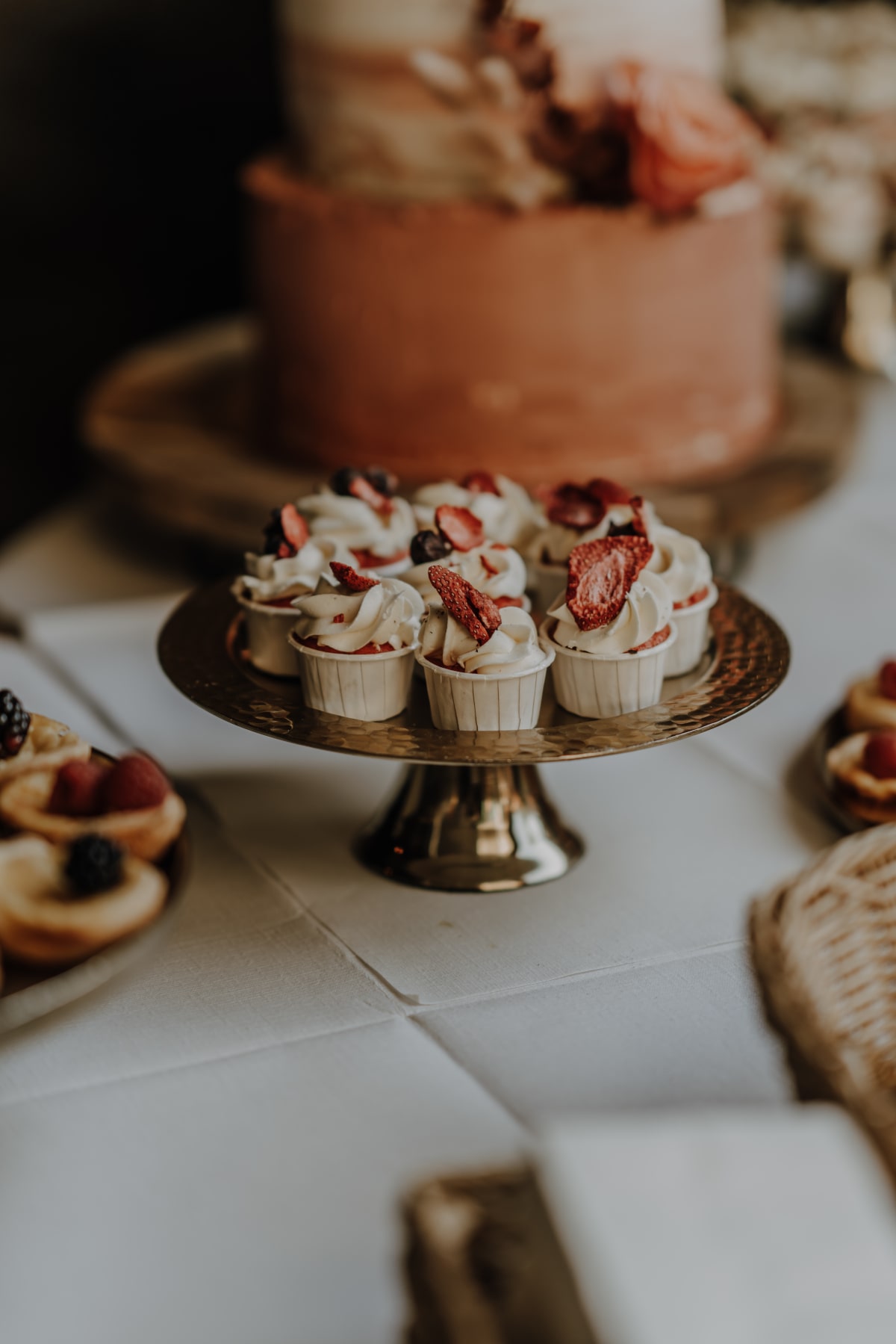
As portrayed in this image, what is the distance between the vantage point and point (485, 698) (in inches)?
47.9

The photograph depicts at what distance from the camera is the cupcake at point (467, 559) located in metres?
1.33

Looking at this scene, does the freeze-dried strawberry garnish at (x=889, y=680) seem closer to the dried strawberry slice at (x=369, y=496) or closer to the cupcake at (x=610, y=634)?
the cupcake at (x=610, y=634)

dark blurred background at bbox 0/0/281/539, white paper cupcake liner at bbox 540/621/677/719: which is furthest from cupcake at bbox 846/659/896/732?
dark blurred background at bbox 0/0/281/539

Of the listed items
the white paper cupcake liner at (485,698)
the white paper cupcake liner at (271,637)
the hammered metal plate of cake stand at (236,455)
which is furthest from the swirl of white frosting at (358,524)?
the hammered metal plate of cake stand at (236,455)

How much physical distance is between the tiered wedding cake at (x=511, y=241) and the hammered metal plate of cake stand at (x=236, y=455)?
0.09 m

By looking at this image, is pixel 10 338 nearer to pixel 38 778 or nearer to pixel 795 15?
pixel 795 15

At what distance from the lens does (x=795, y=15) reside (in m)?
3.39

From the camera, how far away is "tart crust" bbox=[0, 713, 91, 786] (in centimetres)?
119

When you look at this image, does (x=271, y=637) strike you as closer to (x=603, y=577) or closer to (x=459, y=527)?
(x=459, y=527)

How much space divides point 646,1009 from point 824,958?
0.30 meters

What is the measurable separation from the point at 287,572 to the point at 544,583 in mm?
272

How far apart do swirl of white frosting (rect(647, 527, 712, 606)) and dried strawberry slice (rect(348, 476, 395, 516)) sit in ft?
0.90

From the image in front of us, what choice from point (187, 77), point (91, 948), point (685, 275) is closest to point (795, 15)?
point (187, 77)

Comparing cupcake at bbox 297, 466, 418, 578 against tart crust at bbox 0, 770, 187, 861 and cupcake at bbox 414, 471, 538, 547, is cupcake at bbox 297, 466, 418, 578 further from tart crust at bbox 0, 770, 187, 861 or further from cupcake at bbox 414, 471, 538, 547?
tart crust at bbox 0, 770, 187, 861
